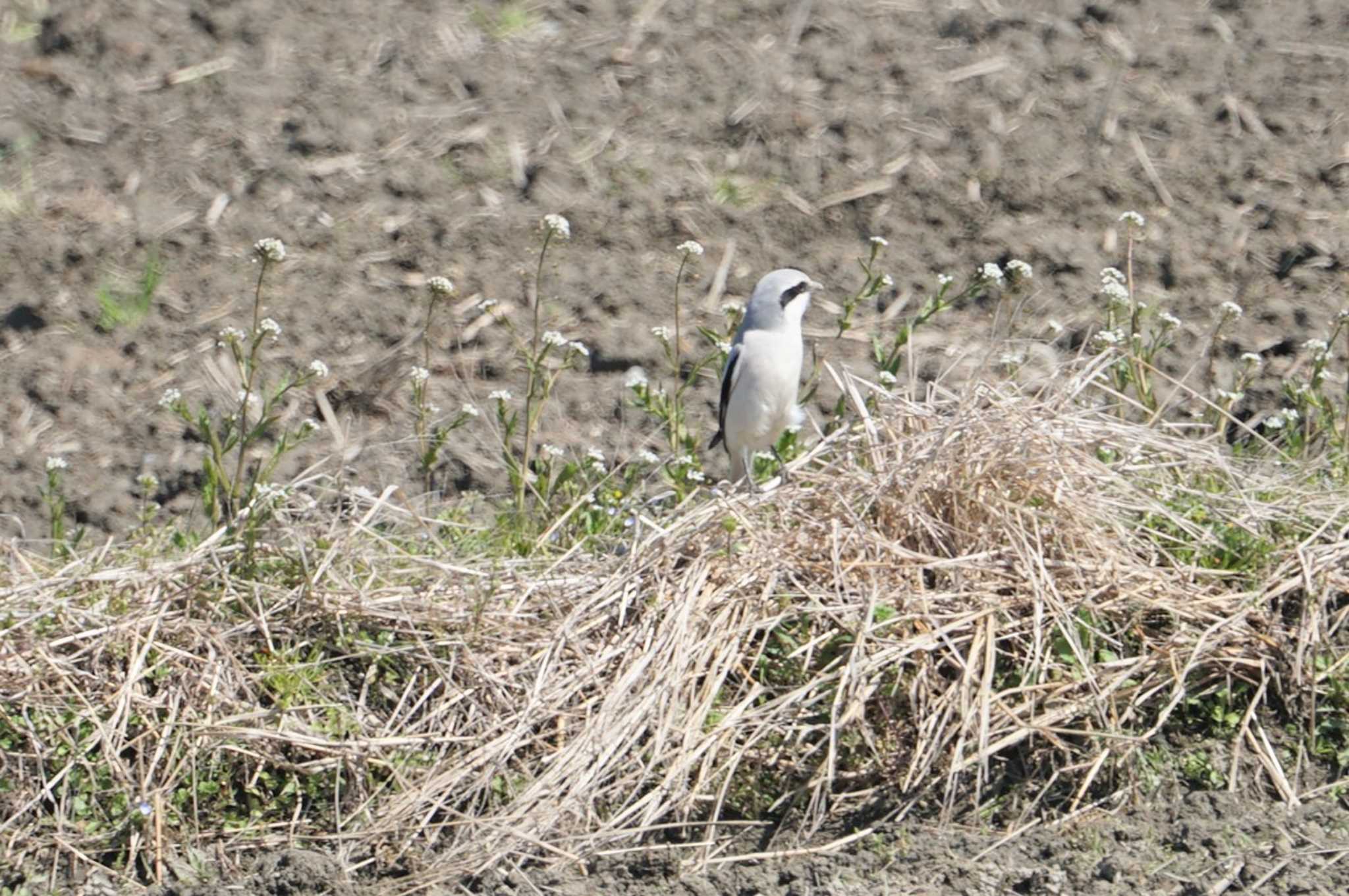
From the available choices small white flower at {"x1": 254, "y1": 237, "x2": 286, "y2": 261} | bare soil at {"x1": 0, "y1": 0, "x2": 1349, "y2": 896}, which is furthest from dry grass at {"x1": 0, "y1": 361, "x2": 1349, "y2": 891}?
bare soil at {"x1": 0, "y1": 0, "x2": 1349, "y2": 896}

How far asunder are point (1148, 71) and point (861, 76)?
4.04 ft

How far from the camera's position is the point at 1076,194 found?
22.2 feet

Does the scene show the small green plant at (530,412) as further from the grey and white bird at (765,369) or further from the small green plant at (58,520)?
the small green plant at (58,520)

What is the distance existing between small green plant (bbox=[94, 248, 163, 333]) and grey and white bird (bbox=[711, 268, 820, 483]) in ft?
7.36

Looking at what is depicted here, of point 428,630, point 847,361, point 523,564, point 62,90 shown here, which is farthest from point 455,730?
point 62,90

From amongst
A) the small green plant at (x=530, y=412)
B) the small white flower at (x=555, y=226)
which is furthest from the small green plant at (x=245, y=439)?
the small white flower at (x=555, y=226)

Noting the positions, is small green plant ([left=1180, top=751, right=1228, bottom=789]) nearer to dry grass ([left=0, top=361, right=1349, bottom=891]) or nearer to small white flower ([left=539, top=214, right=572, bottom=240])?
dry grass ([left=0, top=361, right=1349, bottom=891])

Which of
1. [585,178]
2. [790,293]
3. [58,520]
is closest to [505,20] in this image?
[585,178]

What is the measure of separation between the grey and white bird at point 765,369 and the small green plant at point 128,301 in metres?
2.24

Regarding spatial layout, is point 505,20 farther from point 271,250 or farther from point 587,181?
Answer: point 271,250

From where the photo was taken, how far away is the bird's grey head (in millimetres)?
5680

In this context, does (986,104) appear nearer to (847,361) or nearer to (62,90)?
(847,361)

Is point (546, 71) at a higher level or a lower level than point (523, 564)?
higher

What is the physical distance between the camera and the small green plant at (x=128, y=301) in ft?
20.7
